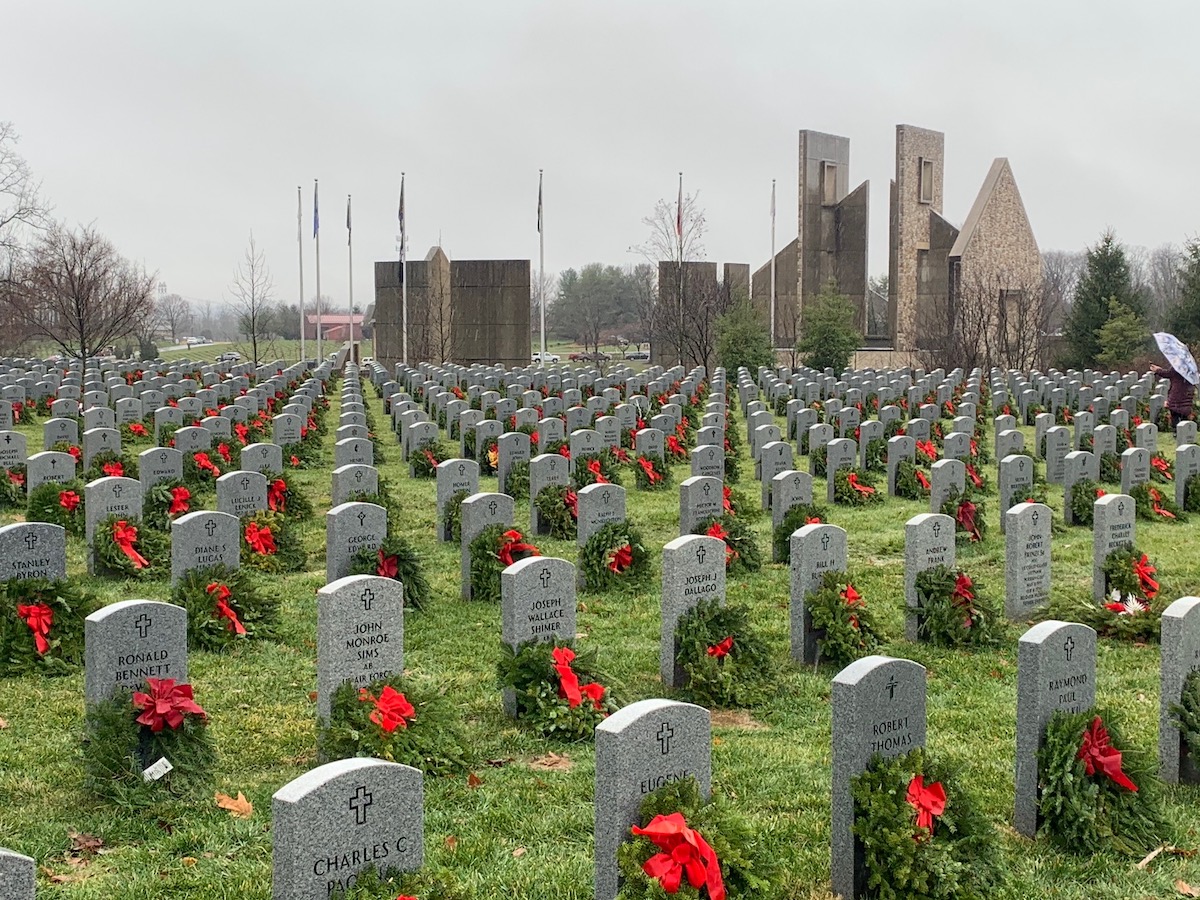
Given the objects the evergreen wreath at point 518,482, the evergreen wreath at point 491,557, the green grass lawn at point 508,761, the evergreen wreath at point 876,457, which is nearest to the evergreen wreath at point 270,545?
the green grass lawn at point 508,761

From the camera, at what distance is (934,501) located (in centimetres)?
1413

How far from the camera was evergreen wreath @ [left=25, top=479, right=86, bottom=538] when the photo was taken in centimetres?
1278

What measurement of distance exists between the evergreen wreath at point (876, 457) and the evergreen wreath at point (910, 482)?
6.05 feet

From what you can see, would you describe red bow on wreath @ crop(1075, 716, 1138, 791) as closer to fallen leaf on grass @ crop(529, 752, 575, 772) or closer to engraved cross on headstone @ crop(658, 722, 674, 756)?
engraved cross on headstone @ crop(658, 722, 674, 756)

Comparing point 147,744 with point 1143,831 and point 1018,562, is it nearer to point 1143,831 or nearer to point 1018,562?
point 1143,831

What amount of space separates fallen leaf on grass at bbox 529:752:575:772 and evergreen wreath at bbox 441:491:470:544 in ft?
19.6

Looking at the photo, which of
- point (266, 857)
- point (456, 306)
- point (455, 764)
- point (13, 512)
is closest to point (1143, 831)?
point (455, 764)

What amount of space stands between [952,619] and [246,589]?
17.2ft

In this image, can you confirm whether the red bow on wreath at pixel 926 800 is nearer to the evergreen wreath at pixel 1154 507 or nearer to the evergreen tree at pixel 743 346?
the evergreen wreath at pixel 1154 507

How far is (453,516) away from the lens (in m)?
13.3

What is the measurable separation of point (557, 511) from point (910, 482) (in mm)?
5452

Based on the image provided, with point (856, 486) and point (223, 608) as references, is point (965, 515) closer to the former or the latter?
point (856, 486)

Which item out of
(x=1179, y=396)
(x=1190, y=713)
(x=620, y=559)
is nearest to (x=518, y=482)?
(x=620, y=559)

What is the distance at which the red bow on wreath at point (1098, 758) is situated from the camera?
618 cm
